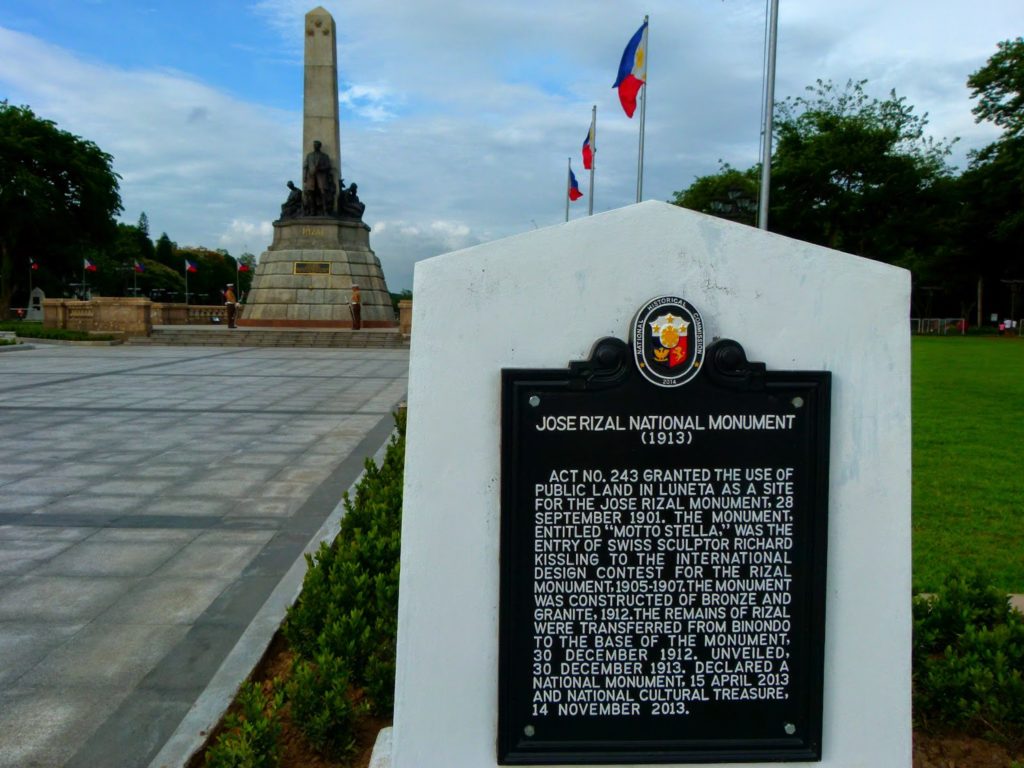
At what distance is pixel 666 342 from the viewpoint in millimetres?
2551

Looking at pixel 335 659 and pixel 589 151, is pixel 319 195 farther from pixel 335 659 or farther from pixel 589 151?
pixel 335 659

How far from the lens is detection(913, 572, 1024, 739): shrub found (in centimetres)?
317

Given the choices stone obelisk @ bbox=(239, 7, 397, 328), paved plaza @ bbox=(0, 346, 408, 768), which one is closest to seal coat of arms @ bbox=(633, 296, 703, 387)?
paved plaza @ bbox=(0, 346, 408, 768)

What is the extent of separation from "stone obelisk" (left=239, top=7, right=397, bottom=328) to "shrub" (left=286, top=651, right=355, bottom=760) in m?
30.0

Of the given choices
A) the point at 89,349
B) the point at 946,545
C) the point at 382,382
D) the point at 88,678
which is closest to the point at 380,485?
the point at 88,678

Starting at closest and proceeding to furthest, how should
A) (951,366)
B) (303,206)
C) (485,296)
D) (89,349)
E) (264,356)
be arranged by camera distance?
(485,296), (951,366), (264,356), (89,349), (303,206)

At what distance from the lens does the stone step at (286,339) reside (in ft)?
98.0

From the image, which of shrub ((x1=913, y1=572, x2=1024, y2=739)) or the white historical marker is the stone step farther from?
the white historical marker

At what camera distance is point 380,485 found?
20.7 feet

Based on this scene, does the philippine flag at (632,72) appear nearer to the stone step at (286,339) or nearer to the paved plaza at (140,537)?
the paved plaza at (140,537)

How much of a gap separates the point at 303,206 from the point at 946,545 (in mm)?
31396

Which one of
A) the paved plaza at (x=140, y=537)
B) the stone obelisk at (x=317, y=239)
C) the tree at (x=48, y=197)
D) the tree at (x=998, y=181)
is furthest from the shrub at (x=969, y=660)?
the tree at (x=48, y=197)

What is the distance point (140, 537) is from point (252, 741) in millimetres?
3696

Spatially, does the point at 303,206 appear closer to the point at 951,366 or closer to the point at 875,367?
the point at 951,366
